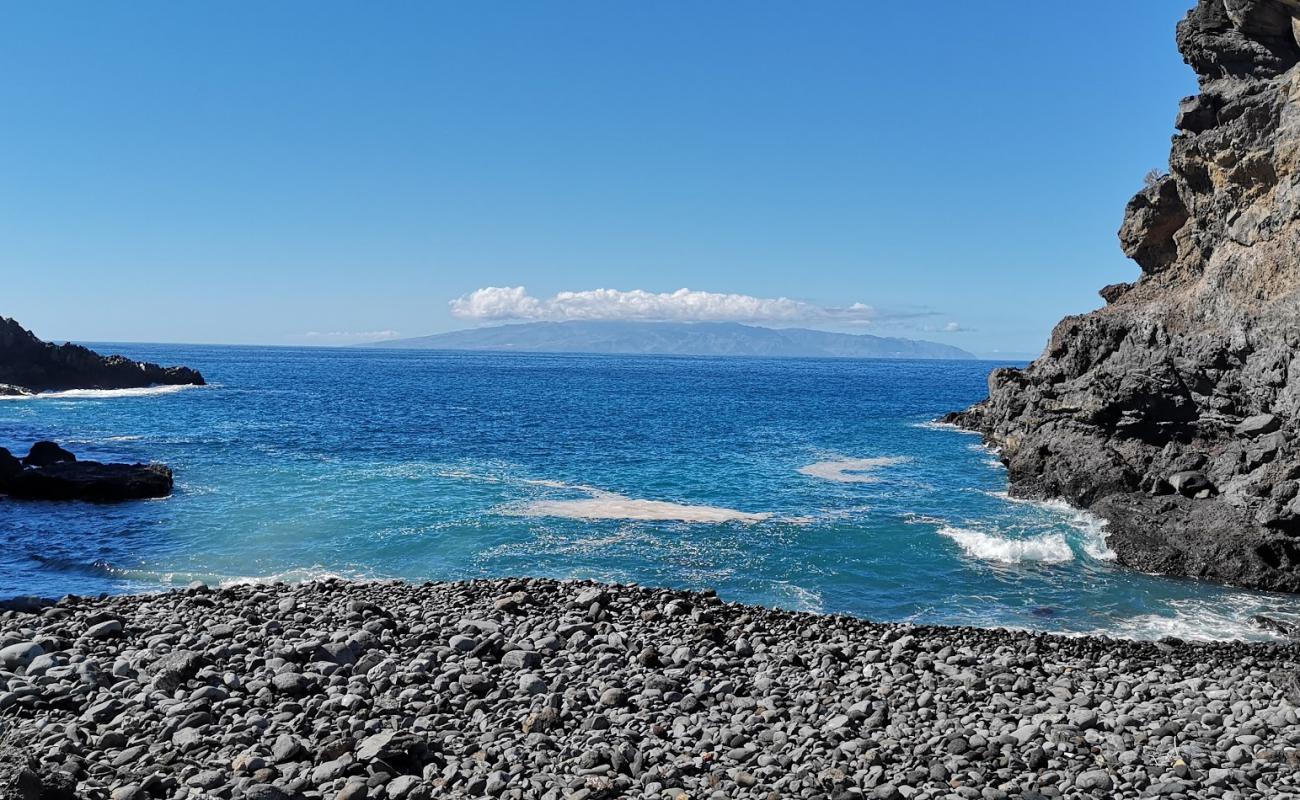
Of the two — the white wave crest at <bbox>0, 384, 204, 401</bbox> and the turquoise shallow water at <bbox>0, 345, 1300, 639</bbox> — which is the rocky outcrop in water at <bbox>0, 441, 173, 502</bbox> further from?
the white wave crest at <bbox>0, 384, 204, 401</bbox>

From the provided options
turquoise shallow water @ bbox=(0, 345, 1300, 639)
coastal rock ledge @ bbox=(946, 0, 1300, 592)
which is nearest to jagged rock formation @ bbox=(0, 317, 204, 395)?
turquoise shallow water @ bbox=(0, 345, 1300, 639)

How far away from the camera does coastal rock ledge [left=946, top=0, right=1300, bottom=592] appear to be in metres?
27.1

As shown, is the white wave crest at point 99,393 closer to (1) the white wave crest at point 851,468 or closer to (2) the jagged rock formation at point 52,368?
(2) the jagged rock formation at point 52,368

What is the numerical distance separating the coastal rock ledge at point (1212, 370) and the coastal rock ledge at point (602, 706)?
32.0 ft

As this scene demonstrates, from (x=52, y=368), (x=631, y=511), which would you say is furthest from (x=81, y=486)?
(x=52, y=368)

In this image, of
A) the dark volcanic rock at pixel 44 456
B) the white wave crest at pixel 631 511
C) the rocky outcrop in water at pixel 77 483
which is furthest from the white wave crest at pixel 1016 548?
the dark volcanic rock at pixel 44 456

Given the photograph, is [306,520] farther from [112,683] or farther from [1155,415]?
[1155,415]

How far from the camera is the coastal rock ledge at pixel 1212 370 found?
2708 cm

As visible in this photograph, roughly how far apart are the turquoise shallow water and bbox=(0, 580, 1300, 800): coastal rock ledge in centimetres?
536

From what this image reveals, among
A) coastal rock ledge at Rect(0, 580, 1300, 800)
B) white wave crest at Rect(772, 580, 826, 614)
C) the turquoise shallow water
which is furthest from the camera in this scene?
the turquoise shallow water

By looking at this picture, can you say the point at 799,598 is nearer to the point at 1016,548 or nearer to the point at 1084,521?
the point at 1016,548

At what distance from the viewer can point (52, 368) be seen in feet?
308

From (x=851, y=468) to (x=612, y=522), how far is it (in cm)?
1918

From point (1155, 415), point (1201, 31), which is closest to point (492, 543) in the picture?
point (1155, 415)
